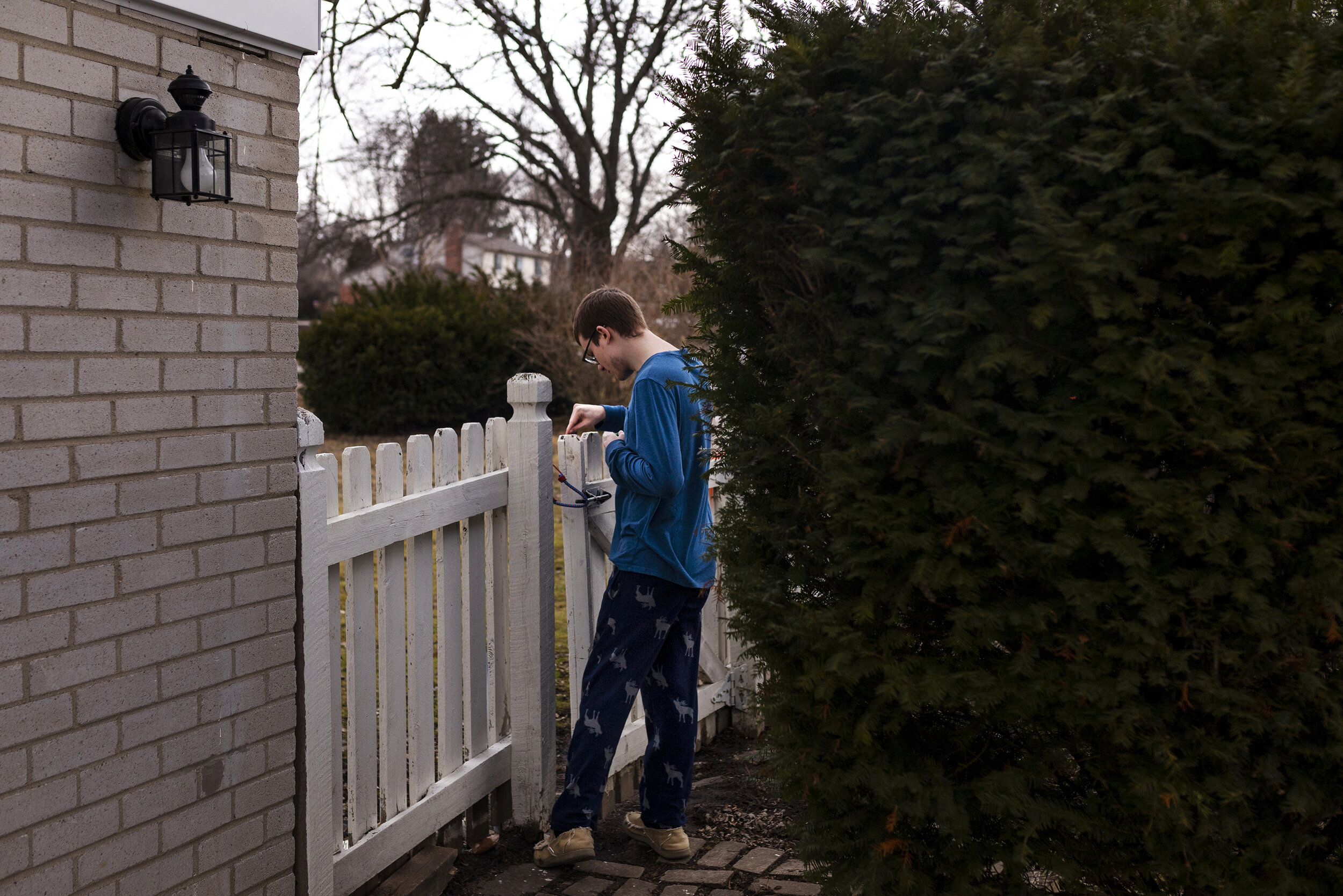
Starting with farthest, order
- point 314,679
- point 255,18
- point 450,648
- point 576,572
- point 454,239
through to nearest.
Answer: point 454,239
point 576,572
point 450,648
point 314,679
point 255,18

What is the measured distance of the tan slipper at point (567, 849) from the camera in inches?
132

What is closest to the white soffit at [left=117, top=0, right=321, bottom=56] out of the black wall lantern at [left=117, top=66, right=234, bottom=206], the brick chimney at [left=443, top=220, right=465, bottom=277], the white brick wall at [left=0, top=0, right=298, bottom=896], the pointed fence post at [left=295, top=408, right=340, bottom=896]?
the white brick wall at [left=0, top=0, right=298, bottom=896]

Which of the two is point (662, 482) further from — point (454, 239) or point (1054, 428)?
point (454, 239)

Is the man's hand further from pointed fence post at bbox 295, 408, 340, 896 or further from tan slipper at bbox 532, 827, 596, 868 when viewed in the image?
tan slipper at bbox 532, 827, 596, 868

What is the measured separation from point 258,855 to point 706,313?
6.12ft

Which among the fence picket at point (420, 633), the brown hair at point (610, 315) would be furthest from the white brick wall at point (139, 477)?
the brown hair at point (610, 315)

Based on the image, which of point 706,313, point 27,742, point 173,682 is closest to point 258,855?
point 173,682

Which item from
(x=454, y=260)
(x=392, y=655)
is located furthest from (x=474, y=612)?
(x=454, y=260)

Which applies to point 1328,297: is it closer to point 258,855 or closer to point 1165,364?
point 1165,364

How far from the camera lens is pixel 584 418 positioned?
3.56m

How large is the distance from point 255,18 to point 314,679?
5.74 ft

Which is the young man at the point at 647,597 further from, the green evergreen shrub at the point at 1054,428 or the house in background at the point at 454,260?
the house in background at the point at 454,260

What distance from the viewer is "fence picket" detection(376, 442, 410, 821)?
10.2 ft

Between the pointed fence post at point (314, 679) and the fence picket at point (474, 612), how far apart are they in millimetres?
641
